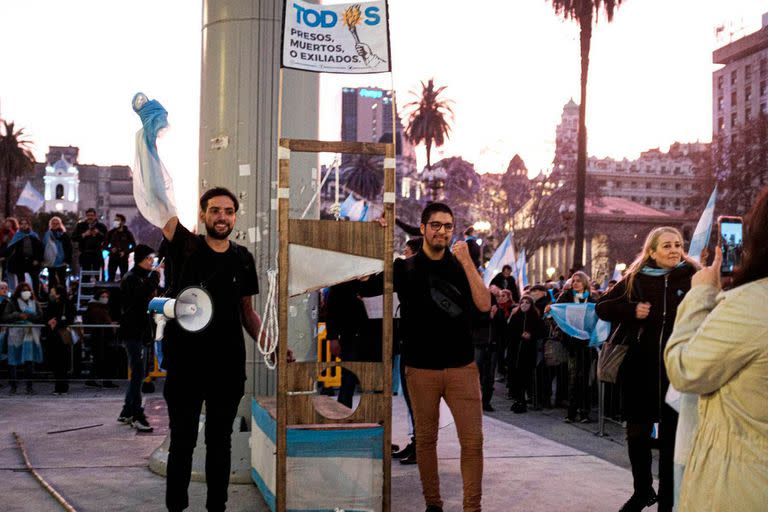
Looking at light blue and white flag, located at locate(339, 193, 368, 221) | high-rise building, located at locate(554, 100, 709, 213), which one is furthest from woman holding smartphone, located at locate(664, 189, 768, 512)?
high-rise building, located at locate(554, 100, 709, 213)

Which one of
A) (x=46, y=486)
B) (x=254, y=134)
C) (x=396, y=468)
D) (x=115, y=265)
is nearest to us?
(x=46, y=486)

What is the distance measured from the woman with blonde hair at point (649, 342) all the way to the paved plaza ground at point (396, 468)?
56cm

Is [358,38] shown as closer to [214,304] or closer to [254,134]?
[254,134]

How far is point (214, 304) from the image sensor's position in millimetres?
5508

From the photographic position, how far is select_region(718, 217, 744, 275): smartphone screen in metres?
3.44

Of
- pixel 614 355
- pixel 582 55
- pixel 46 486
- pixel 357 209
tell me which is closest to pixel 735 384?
pixel 614 355

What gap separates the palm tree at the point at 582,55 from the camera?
1149 inches

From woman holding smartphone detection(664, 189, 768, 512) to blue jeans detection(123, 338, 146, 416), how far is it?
8.05 m

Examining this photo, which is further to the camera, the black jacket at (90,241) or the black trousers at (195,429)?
the black jacket at (90,241)

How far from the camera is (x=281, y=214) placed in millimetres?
5750

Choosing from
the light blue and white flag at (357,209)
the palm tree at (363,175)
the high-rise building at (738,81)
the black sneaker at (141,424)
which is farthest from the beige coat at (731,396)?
the palm tree at (363,175)

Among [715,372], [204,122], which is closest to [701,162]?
[204,122]

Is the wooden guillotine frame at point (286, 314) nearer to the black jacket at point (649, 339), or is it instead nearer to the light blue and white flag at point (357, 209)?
the black jacket at point (649, 339)

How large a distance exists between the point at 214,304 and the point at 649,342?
2.88 m
